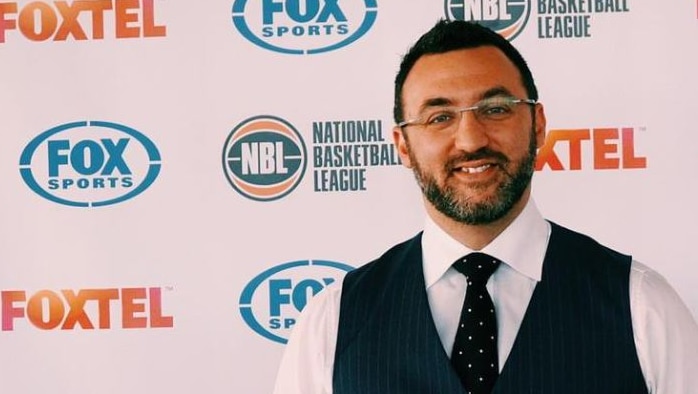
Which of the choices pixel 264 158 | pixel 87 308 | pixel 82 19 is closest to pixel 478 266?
pixel 264 158

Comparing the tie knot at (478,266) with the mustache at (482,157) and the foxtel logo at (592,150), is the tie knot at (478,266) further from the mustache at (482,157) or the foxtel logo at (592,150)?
the foxtel logo at (592,150)

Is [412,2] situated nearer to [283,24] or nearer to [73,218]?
[283,24]

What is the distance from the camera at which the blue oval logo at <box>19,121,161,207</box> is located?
2273 millimetres

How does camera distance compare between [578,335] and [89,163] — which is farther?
[89,163]

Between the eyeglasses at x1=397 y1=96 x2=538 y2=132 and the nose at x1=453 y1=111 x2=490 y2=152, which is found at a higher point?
the eyeglasses at x1=397 y1=96 x2=538 y2=132

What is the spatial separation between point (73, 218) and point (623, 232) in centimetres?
119

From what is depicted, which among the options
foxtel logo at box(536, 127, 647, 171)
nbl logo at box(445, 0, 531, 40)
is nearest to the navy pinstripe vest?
foxtel logo at box(536, 127, 647, 171)

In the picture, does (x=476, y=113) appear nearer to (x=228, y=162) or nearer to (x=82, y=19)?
(x=228, y=162)

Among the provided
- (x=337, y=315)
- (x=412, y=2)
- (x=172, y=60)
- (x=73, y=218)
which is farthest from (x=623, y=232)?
(x=73, y=218)

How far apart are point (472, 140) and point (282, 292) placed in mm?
843

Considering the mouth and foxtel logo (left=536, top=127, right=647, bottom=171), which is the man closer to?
the mouth

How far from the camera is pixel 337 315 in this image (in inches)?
64.5

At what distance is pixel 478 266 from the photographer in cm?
158

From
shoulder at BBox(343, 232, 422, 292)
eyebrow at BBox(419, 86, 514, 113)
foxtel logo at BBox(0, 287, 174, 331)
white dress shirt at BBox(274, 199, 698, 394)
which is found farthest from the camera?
foxtel logo at BBox(0, 287, 174, 331)
